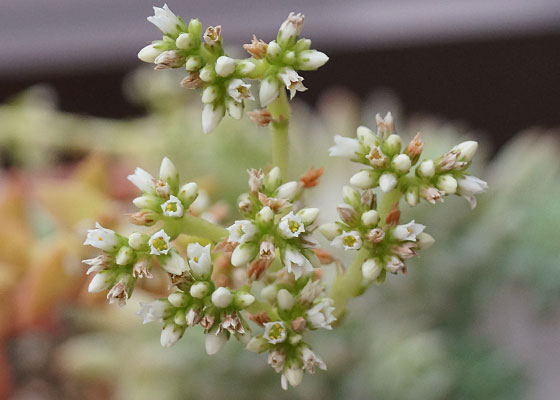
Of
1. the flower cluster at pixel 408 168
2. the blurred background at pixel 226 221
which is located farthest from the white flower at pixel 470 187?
the blurred background at pixel 226 221

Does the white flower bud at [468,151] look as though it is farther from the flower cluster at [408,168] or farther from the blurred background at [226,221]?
the blurred background at [226,221]

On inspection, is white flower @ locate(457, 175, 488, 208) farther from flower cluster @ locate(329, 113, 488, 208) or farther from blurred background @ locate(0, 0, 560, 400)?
blurred background @ locate(0, 0, 560, 400)

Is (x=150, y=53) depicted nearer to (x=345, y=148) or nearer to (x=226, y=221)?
(x=345, y=148)

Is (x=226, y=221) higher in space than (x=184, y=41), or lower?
lower


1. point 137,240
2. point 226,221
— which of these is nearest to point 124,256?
point 137,240

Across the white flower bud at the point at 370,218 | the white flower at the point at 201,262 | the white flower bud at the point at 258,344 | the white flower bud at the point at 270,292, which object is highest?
the white flower bud at the point at 370,218

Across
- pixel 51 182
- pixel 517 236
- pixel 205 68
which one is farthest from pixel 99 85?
pixel 205 68
